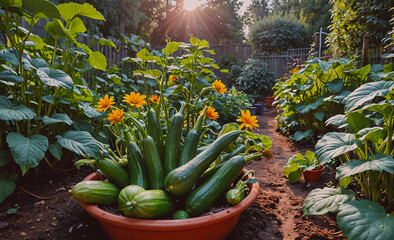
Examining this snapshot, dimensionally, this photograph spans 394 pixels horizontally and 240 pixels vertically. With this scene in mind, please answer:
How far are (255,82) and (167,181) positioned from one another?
8.25 meters

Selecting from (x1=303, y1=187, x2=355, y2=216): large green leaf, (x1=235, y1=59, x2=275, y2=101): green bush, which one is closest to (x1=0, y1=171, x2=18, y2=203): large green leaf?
(x1=303, y1=187, x2=355, y2=216): large green leaf

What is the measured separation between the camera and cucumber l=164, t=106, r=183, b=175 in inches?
54.8

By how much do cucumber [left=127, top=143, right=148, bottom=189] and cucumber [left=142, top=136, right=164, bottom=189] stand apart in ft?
0.10

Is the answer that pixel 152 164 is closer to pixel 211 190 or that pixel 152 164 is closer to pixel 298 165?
pixel 211 190

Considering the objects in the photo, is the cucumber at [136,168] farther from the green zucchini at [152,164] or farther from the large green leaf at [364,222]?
the large green leaf at [364,222]

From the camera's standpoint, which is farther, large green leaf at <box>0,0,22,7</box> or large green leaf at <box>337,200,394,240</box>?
large green leaf at <box>0,0,22,7</box>

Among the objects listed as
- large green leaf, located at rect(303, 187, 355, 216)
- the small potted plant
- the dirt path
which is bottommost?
the dirt path

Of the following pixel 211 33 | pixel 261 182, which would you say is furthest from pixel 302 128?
pixel 211 33

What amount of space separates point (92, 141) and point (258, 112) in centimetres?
635

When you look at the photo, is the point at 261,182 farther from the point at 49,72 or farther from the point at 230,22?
the point at 230,22

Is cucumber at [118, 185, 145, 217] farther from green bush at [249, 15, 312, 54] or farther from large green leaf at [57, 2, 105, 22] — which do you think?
green bush at [249, 15, 312, 54]

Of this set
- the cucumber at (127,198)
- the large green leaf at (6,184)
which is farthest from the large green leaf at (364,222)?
the large green leaf at (6,184)

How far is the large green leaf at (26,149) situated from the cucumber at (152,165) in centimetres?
62

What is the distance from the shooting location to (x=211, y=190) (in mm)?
1217
